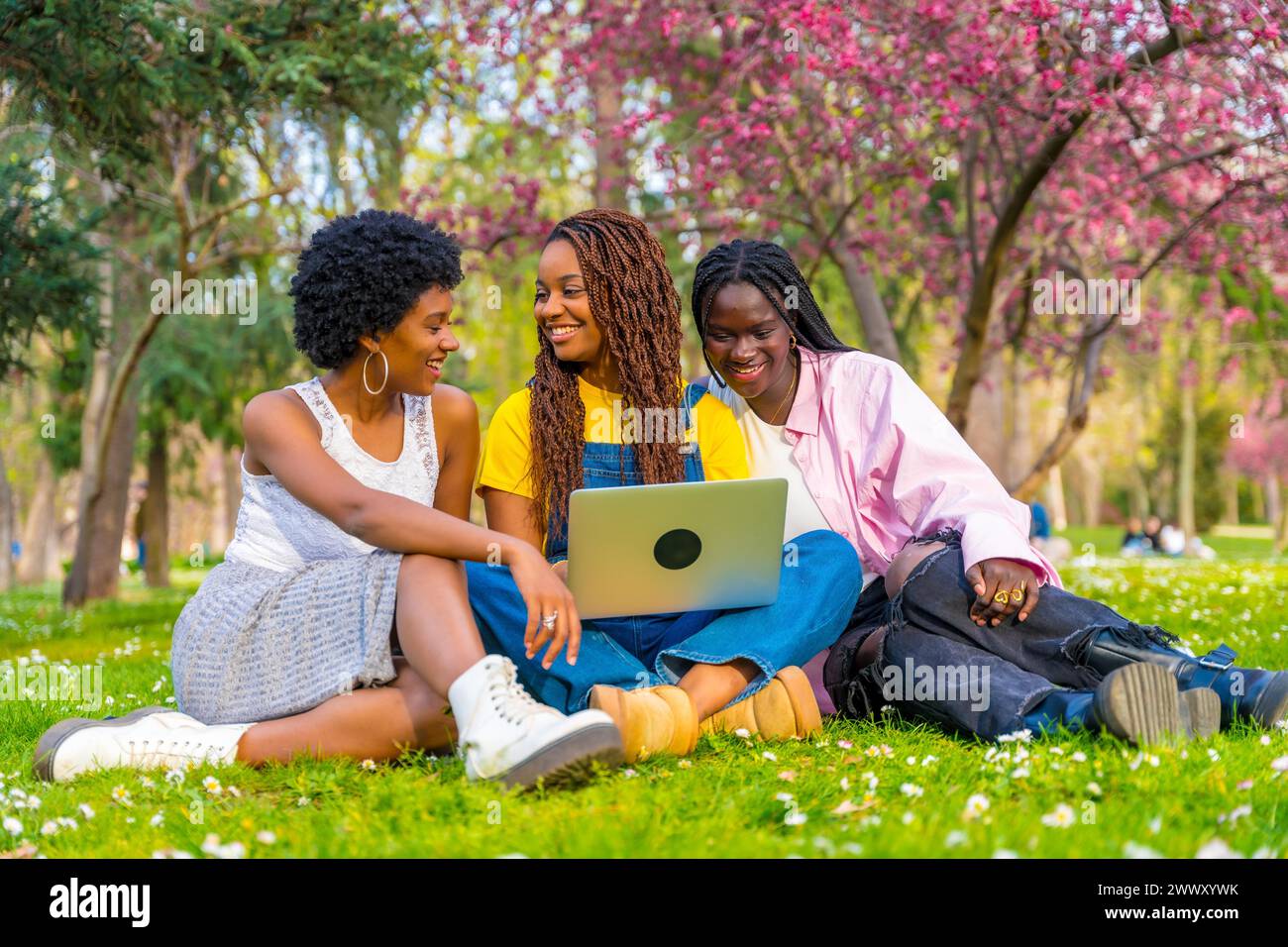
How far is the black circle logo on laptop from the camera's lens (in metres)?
3.34

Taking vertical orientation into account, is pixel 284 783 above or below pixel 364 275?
below

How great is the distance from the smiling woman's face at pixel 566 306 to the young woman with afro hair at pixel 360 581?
336 mm

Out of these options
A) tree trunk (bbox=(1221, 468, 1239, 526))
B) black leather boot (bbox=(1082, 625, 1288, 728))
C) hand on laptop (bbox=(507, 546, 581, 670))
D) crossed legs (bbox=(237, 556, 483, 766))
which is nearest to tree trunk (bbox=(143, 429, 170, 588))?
crossed legs (bbox=(237, 556, 483, 766))

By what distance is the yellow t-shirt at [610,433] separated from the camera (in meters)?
3.93

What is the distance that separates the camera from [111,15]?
6.36 meters

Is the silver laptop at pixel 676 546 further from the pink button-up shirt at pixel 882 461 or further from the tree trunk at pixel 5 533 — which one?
the tree trunk at pixel 5 533

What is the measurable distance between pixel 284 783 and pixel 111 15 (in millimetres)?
4954

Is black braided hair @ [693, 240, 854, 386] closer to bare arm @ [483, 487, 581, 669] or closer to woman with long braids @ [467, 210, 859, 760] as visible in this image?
woman with long braids @ [467, 210, 859, 760]

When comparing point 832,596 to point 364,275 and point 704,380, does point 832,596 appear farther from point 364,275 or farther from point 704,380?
point 364,275

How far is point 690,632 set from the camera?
3719 mm

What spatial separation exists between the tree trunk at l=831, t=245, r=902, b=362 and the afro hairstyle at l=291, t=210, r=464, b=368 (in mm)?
5933

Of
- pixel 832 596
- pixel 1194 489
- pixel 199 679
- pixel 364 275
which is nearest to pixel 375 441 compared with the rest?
pixel 364 275

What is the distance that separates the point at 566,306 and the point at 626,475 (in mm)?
583

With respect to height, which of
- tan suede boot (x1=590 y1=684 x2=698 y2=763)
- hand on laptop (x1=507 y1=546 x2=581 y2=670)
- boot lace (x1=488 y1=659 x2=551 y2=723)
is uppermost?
hand on laptop (x1=507 y1=546 x2=581 y2=670)
